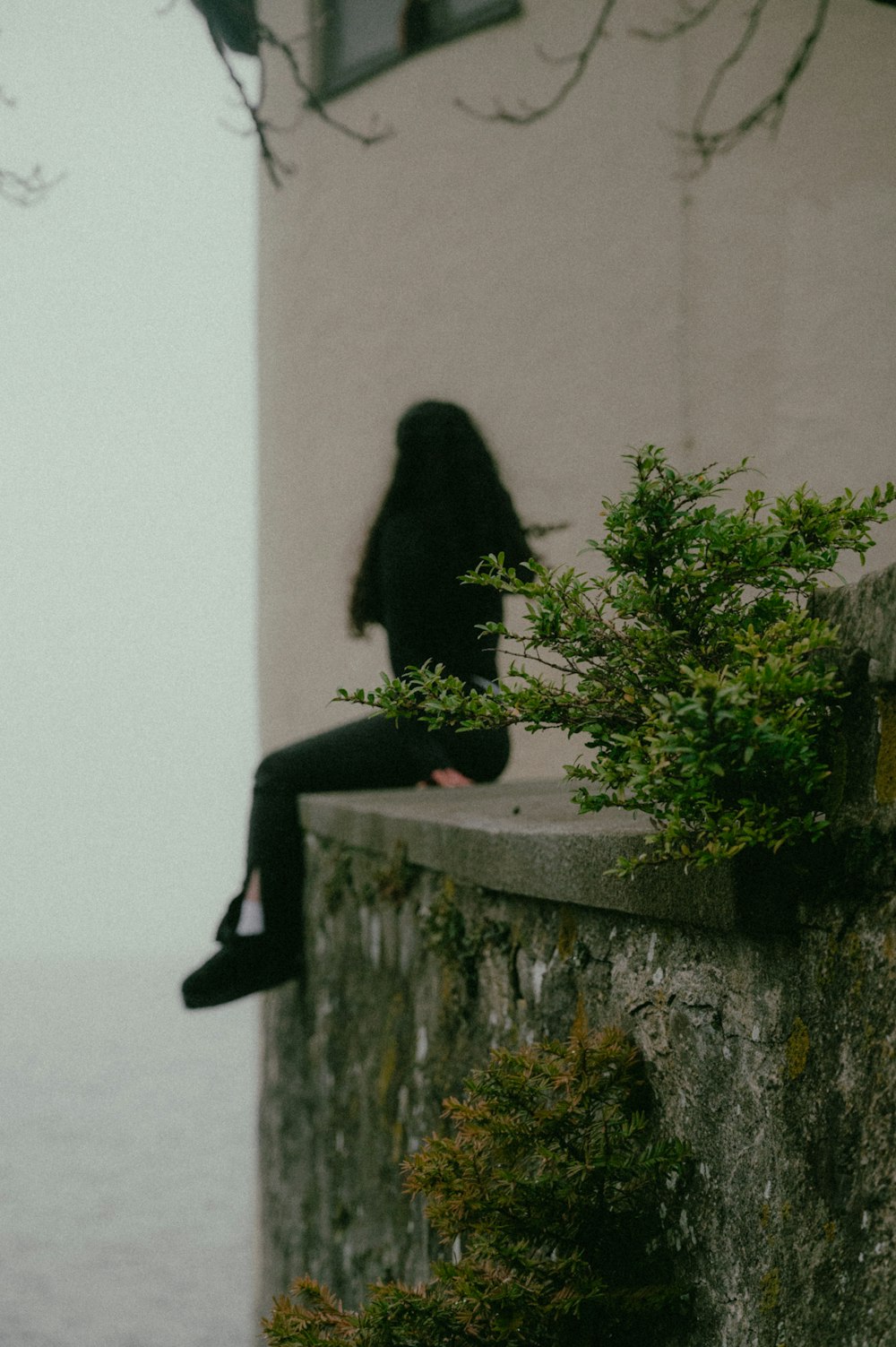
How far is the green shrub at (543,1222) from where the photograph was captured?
6.56 feet

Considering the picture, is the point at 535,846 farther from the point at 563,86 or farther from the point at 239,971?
the point at 563,86

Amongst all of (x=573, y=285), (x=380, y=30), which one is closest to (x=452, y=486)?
(x=573, y=285)

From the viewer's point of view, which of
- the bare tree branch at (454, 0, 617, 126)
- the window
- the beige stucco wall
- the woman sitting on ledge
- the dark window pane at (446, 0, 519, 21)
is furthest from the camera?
the window

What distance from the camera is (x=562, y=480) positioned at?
19.4 ft

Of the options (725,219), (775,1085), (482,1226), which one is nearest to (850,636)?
(775,1085)

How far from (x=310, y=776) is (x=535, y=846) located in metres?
2.33

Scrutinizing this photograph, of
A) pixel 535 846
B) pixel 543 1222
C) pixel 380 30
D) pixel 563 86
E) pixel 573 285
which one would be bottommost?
pixel 543 1222

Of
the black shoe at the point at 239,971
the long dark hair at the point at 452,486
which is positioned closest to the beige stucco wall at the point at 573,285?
the long dark hair at the point at 452,486

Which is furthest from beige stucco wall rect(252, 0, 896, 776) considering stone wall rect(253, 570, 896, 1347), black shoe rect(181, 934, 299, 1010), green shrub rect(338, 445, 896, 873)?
green shrub rect(338, 445, 896, 873)

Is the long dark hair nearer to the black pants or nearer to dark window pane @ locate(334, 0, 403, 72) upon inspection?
the black pants

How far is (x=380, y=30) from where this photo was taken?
7035 mm

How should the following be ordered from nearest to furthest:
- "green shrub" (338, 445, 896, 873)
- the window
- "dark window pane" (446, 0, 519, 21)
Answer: "green shrub" (338, 445, 896, 873)
"dark window pane" (446, 0, 519, 21)
the window

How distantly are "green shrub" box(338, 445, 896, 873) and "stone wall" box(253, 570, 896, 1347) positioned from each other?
8 cm

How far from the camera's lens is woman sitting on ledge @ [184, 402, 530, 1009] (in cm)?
435
